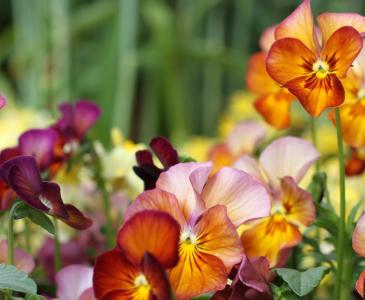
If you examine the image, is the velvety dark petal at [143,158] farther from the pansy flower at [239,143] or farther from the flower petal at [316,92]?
the pansy flower at [239,143]

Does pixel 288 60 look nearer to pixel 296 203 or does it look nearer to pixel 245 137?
pixel 296 203

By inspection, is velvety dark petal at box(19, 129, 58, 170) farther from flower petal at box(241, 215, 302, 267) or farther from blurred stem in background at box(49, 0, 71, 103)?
blurred stem in background at box(49, 0, 71, 103)

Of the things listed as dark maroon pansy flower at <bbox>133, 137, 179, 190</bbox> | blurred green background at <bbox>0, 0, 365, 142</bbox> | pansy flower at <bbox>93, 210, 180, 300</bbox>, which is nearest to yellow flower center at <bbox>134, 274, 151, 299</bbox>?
pansy flower at <bbox>93, 210, 180, 300</bbox>

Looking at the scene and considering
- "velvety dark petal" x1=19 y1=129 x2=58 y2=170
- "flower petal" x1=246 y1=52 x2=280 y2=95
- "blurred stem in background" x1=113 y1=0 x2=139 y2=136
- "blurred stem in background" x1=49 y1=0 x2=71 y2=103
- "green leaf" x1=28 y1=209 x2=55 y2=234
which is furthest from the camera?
"blurred stem in background" x1=49 y1=0 x2=71 y2=103

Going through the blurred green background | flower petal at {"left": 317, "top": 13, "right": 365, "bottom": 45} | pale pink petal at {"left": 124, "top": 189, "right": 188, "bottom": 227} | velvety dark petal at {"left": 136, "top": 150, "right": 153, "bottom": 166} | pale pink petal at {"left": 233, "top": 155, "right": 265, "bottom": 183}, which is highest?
flower petal at {"left": 317, "top": 13, "right": 365, "bottom": 45}

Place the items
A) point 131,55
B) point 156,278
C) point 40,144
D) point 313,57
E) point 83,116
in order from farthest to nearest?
point 131,55 → point 83,116 → point 40,144 → point 313,57 → point 156,278

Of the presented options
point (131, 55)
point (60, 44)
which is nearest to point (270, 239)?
point (131, 55)

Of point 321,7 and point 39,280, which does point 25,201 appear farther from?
point 321,7
